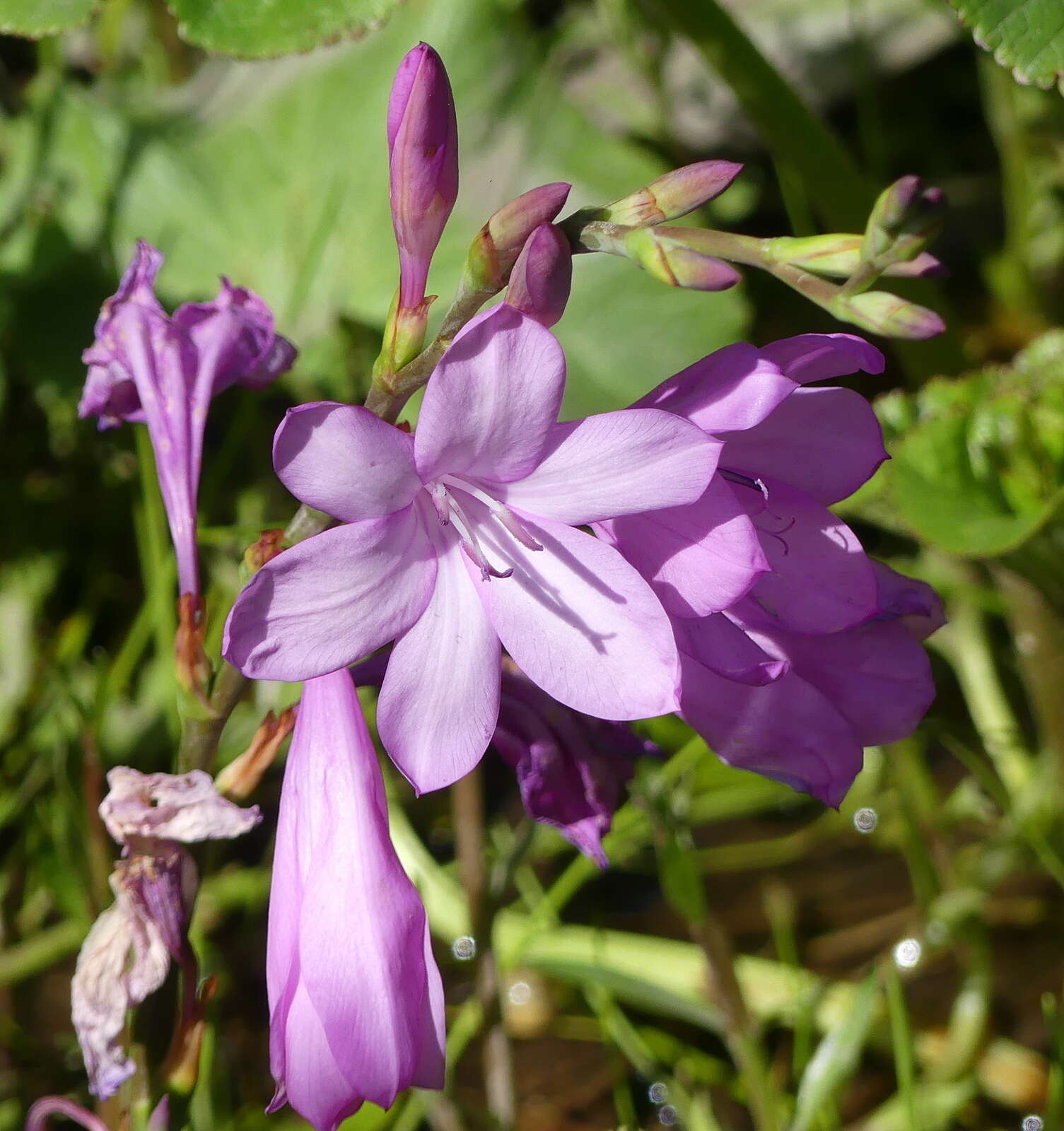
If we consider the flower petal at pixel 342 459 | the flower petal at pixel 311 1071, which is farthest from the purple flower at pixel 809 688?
the flower petal at pixel 311 1071

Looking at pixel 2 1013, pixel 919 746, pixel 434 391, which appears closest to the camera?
pixel 434 391

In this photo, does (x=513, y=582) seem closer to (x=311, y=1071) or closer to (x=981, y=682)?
(x=311, y=1071)

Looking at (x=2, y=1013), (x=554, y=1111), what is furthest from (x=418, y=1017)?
(x=2, y=1013)

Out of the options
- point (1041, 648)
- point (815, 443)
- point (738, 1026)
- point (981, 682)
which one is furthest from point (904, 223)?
point (981, 682)

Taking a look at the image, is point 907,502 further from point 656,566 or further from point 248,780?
point 248,780

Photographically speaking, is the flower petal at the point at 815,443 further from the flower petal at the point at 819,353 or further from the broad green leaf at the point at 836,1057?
the broad green leaf at the point at 836,1057

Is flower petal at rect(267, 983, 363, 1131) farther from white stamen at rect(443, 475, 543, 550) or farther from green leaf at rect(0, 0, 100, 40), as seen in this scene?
green leaf at rect(0, 0, 100, 40)

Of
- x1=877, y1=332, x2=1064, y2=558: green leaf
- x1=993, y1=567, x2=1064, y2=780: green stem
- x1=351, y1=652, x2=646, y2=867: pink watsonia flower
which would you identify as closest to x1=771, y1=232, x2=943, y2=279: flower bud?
x1=351, y1=652, x2=646, y2=867: pink watsonia flower
